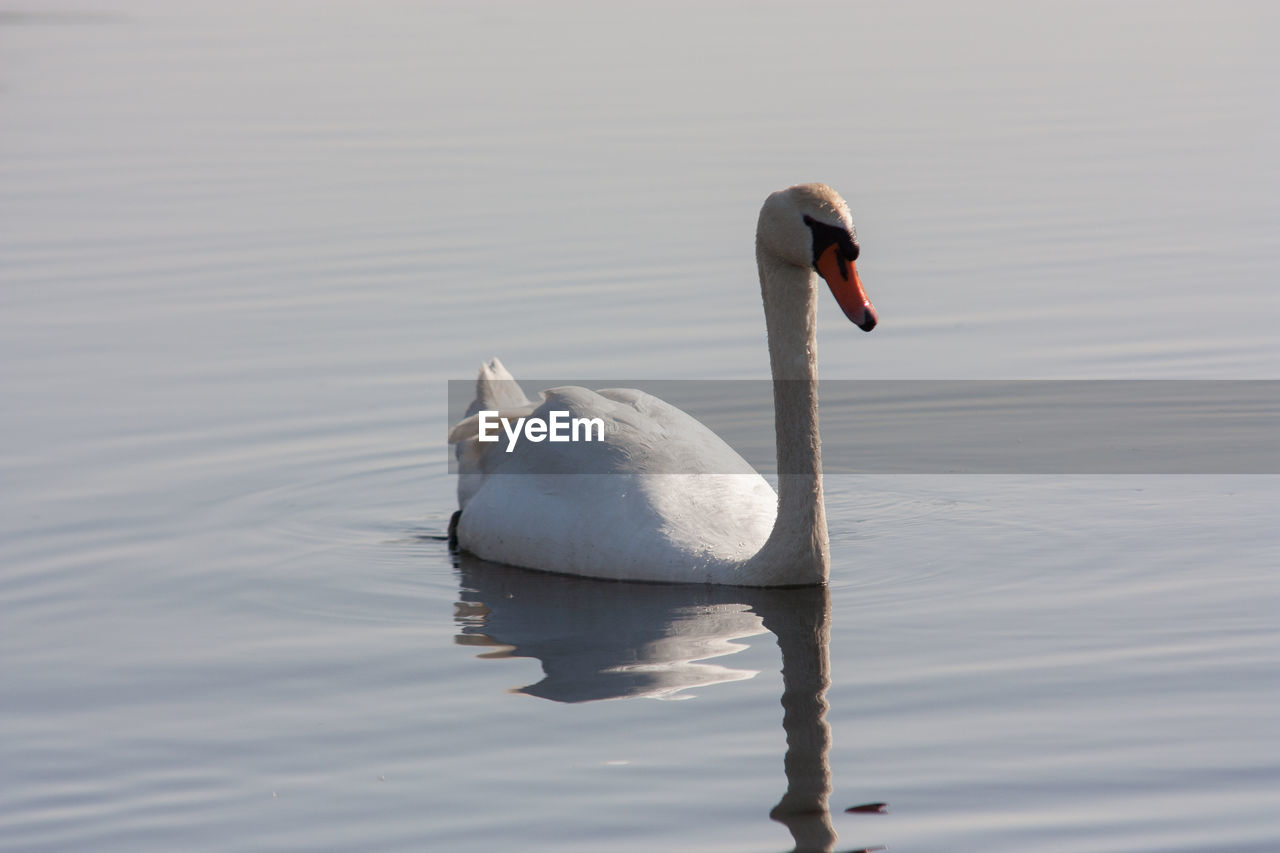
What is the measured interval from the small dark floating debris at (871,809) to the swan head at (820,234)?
2.63m

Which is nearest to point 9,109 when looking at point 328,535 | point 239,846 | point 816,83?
point 816,83

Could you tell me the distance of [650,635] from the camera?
26.7ft

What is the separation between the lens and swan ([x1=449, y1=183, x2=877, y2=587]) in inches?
336

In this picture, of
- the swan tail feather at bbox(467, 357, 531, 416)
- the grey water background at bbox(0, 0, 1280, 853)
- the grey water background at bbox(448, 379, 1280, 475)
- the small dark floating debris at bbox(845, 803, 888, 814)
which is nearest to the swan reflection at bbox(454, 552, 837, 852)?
the grey water background at bbox(0, 0, 1280, 853)

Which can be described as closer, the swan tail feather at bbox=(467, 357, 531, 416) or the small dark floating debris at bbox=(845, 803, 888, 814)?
the small dark floating debris at bbox=(845, 803, 888, 814)

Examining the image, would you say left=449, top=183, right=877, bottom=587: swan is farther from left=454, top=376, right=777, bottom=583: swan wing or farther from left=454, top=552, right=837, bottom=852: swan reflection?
left=454, top=552, right=837, bottom=852: swan reflection

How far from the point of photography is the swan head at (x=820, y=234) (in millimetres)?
8273

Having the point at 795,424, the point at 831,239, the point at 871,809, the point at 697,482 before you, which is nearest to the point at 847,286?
the point at 831,239

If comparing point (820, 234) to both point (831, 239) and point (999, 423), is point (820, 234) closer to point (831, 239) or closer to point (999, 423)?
point (831, 239)

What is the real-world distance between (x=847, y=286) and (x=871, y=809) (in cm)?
282

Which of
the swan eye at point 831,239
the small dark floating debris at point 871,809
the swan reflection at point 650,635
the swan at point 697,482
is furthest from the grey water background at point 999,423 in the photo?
the small dark floating debris at point 871,809

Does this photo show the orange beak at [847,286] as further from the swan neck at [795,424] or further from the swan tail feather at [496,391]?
the swan tail feather at [496,391]

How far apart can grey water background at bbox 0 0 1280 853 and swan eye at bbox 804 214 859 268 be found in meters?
1.50

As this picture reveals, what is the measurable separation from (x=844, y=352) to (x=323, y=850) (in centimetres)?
764
